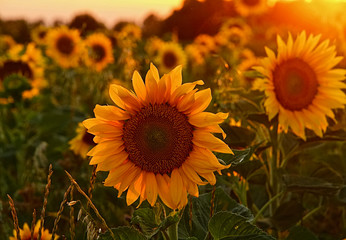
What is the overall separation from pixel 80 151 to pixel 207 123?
1.94m

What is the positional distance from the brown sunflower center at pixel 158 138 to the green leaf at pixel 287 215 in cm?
78

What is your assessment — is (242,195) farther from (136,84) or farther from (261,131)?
(136,84)

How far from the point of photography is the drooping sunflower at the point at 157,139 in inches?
61.2

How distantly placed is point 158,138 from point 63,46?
4.90 m

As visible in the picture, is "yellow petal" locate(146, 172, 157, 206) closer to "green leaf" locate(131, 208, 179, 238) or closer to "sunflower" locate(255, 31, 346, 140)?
"green leaf" locate(131, 208, 179, 238)

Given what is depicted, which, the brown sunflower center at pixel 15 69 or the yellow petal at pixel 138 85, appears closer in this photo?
the yellow petal at pixel 138 85

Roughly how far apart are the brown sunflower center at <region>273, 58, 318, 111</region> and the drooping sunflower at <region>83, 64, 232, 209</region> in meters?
0.83

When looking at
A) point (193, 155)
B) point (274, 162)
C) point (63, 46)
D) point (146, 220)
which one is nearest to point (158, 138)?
point (193, 155)

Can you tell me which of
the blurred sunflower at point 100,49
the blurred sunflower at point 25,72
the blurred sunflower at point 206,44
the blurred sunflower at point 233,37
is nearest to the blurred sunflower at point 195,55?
the blurred sunflower at point 206,44

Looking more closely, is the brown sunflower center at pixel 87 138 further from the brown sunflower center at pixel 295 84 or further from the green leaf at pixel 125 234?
the green leaf at pixel 125 234

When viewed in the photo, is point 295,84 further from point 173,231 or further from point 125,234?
point 125,234

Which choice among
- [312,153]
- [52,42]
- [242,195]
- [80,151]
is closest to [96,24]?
[52,42]

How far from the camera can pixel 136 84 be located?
1563 millimetres

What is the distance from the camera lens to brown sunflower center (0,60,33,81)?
4.21 metres
